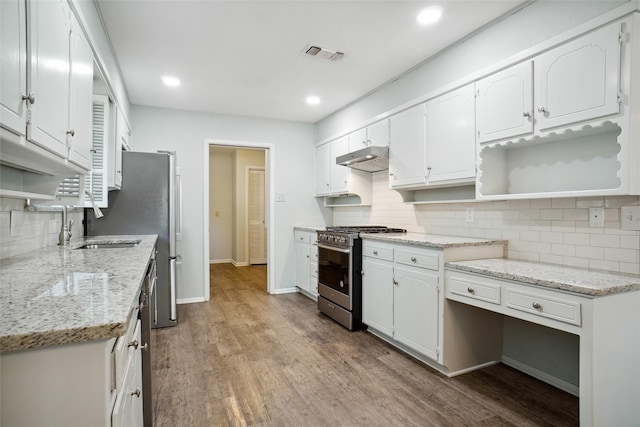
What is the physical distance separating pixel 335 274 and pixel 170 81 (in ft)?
8.62

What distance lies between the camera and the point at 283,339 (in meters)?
3.18

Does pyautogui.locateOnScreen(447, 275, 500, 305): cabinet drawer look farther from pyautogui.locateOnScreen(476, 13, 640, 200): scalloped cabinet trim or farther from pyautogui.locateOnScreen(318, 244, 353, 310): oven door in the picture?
pyautogui.locateOnScreen(318, 244, 353, 310): oven door

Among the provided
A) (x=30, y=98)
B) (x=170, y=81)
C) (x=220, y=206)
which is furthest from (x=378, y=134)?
(x=220, y=206)

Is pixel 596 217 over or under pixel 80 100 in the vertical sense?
under

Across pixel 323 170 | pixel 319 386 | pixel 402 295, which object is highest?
pixel 323 170

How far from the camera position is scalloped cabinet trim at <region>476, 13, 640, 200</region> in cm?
175

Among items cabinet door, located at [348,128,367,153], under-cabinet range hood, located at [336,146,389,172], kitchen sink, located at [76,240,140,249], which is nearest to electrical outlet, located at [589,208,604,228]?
under-cabinet range hood, located at [336,146,389,172]

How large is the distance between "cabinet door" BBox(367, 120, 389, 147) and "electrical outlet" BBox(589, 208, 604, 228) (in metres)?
1.88

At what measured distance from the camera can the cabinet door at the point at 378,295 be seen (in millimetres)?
2961

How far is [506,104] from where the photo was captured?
2314mm

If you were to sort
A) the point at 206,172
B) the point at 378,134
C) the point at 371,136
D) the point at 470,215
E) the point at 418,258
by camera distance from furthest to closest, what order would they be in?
1. the point at 206,172
2. the point at 371,136
3. the point at 378,134
4. the point at 470,215
5. the point at 418,258

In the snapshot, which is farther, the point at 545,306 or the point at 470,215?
the point at 470,215

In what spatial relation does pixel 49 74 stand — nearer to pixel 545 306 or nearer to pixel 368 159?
pixel 545 306

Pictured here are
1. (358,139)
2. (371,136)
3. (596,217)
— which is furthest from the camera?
(358,139)
